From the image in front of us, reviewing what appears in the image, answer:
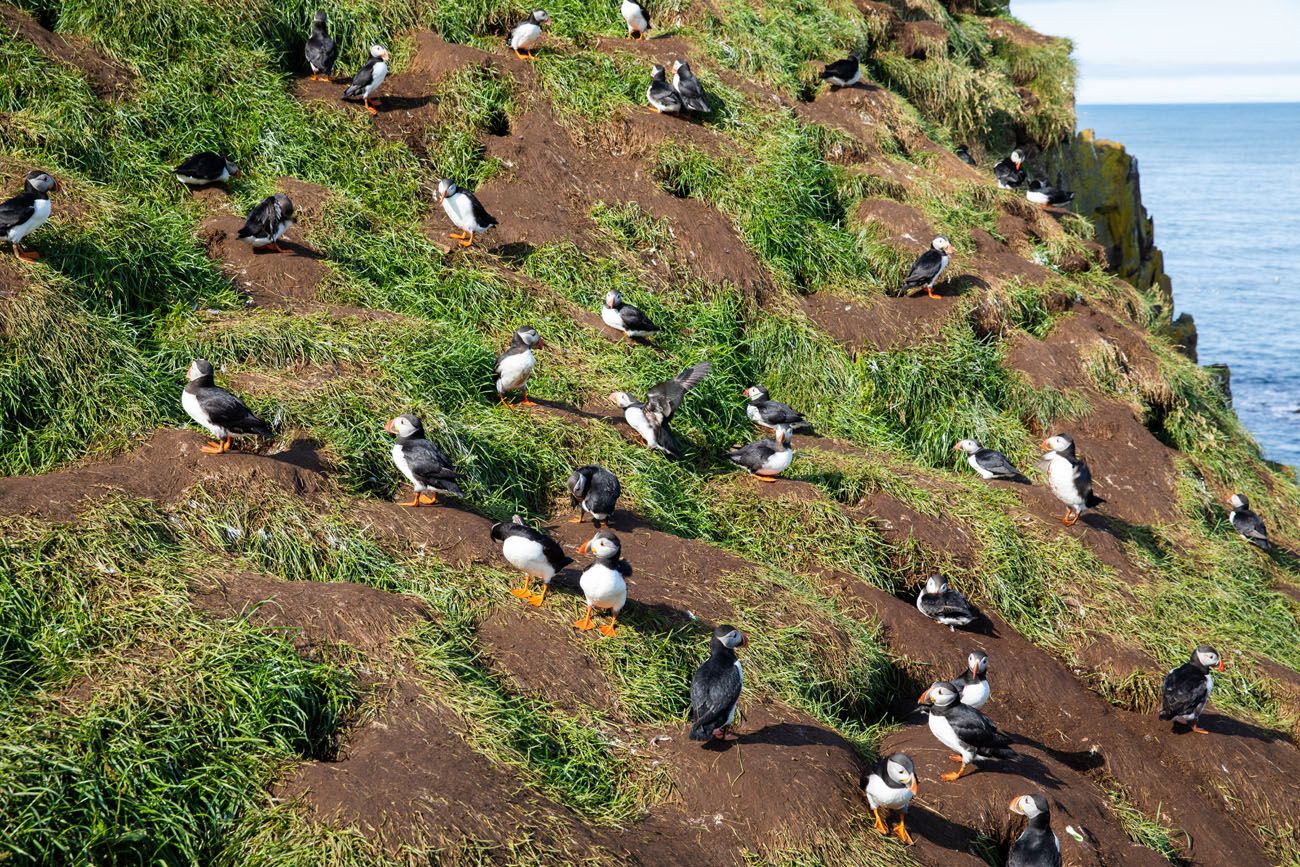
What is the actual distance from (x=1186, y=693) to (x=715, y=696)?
4111mm

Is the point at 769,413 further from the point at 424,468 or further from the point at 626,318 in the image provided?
the point at 424,468

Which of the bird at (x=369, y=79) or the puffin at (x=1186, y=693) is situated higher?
the bird at (x=369, y=79)

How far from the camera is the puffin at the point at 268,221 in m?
9.78

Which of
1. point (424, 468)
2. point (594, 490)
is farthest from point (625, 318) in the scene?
point (424, 468)

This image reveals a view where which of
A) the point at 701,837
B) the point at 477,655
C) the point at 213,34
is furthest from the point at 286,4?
the point at 701,837

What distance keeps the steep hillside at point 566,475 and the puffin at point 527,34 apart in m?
0.19

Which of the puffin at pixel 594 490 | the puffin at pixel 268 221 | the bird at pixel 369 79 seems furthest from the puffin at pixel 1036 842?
the bird at pixel 369 79

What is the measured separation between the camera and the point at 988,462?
1055 centimetres

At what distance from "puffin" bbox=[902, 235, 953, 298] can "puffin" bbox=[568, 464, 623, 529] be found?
5.17 m

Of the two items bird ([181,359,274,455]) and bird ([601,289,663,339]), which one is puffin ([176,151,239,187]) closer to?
bird ([181,359,274,455])

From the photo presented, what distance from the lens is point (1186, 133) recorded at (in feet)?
600

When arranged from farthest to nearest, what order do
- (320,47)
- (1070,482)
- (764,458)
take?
(320,47) → (1070,482) → (764,458)

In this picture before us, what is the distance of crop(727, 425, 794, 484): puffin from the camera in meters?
9.55

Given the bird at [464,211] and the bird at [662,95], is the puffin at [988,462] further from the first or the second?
the bird at [464,211]
